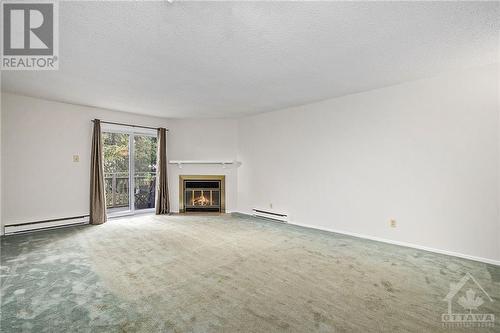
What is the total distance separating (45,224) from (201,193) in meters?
3.42

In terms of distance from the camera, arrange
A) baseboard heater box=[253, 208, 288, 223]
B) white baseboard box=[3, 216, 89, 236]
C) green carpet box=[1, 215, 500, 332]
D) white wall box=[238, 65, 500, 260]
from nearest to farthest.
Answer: green carpet box=[1, 215, 500, 332], white wall box=[238, 65, 500, 260], white baseboard box=[3, 216, 89, 236], baseboard heater box=[253, 208, 288, 223]

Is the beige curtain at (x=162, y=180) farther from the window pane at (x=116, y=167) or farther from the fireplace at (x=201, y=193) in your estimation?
the window pane at (x=116, y=167)

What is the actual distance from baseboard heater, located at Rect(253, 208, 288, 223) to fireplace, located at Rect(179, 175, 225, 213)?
104 centimetres

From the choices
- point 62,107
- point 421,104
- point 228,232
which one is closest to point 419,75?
point 421,104

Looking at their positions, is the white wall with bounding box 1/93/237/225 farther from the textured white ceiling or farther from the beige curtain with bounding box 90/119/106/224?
the textured white ceiling

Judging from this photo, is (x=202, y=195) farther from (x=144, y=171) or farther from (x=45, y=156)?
(x=45, y=156)

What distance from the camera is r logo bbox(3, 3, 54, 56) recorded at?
208 centimetres

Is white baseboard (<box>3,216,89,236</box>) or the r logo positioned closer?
the r logo

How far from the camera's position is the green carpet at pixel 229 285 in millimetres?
2062

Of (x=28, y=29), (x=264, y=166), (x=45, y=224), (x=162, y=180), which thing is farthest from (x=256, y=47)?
(x=45, y=224)

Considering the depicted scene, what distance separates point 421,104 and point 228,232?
3.99 meters

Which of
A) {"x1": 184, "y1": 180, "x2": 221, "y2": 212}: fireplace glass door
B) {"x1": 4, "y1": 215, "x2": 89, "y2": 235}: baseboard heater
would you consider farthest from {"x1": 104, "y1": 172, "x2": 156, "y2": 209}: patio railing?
{"x1": 4, "y1": 215, "x2": 89, "y2": 235}: baseboard heater

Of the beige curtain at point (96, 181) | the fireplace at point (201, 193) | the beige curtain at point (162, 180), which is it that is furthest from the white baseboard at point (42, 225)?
the fireplace at point (201, 193)

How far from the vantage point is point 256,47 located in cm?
272
